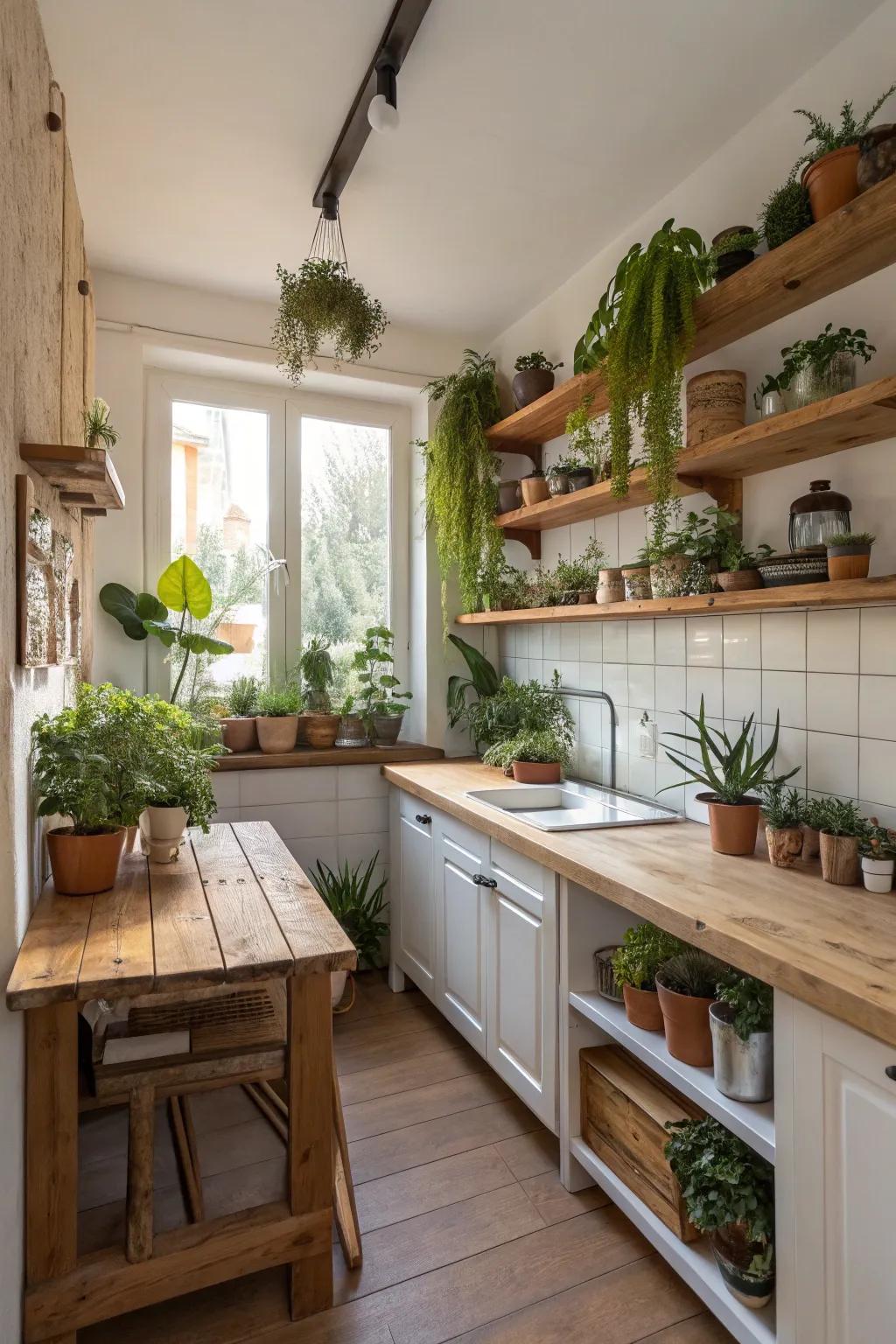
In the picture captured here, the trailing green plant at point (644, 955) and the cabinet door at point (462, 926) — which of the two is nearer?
the trailing green plant at point (644, 955)

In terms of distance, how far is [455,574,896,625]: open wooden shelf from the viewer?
151 centimetres

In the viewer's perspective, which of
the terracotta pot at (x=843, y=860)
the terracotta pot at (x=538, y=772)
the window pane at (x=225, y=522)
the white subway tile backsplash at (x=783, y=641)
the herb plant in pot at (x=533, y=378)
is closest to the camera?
the terracotta pot at (x=843, y=860)

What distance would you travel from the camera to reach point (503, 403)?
3328 millimetres

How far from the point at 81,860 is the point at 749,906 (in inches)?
56.8

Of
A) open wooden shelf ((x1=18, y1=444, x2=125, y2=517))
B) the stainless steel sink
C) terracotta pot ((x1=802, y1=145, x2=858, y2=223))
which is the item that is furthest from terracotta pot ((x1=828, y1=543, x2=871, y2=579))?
open wooden shelf ((x1=18, y1=444, x2=125, y2=517))

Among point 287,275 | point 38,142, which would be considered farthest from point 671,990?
point 287,275

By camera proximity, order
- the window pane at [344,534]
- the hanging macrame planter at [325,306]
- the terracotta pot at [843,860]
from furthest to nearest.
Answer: the window pane at [344,534], the hanging macrame planter at [325,306], the terracotta pot at [843,860]

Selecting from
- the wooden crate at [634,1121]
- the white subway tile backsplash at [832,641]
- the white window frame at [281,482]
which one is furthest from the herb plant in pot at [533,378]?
the wooden crate at [634,1121]

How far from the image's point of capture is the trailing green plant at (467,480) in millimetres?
3037

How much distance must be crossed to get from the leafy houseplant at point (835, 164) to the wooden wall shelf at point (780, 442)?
39 cm

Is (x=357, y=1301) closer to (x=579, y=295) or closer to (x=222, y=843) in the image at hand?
(x=222, y=843)

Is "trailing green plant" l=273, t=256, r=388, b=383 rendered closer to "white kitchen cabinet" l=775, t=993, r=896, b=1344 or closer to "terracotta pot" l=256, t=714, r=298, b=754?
"terracotta pot" l=256, t=714, r=298, b=754

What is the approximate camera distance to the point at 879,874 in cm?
155

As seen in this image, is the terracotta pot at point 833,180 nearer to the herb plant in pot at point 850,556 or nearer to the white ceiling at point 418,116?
the white ceiling at point 418,116
